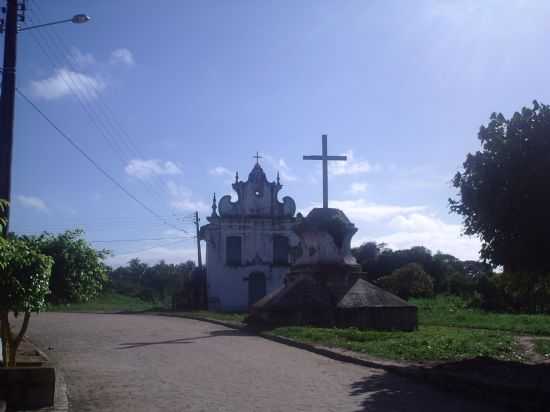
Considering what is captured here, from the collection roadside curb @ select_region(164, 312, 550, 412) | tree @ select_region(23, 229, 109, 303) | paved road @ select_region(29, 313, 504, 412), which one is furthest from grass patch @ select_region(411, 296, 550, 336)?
tree @ select_region(23, 229, 109, 303)

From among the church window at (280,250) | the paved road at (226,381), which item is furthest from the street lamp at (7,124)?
the church window at (280,250)

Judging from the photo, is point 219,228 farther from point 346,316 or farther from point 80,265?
point 80,265

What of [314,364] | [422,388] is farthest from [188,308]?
[422,388]

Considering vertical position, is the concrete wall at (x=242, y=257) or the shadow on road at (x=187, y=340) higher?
the concrete wall at (x=242, y=257)

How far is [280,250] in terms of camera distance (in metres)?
44.5

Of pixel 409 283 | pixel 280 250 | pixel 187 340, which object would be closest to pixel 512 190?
pixel 187 340

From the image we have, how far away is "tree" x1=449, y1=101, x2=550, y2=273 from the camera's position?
35.1 ft

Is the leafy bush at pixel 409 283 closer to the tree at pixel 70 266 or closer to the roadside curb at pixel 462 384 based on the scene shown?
the roadside curb at pixel 462 384

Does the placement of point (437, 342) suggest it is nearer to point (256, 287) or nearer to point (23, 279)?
point (23, 279)

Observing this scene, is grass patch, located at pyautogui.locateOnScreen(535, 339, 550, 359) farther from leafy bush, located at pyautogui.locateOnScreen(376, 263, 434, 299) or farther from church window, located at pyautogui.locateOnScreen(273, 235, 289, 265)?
church window, located at pyautogui.locateOnScreen(273, 235, 289, 265)

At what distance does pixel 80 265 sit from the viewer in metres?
10.1

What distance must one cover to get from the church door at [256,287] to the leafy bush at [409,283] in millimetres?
7519

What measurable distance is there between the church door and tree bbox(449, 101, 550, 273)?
32040mm

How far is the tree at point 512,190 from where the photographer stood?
1070cm
